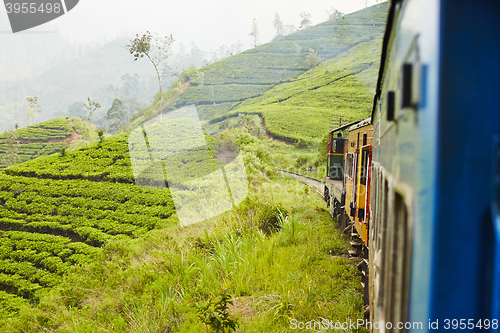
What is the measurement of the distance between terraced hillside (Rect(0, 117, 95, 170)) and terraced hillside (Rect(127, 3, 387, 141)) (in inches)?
729

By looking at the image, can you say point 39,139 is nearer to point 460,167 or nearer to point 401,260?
point 401,260

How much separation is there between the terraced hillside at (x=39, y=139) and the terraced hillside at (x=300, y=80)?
18529 millimetres

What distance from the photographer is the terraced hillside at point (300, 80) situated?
42.1m

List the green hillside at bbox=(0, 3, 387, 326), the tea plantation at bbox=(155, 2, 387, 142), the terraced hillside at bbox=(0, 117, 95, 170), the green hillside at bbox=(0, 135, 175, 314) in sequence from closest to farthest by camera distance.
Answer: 1. the green hillside at bbox=(0, 3, 387, 326)
2. the green hillside at bbox=(0, 135, 175, 314)
3. the terraced hillside at bbox=(0, 117, 95, 170)
4. the tea plantation at bbox=(155, 2, 387, 142)

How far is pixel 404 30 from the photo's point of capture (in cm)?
103

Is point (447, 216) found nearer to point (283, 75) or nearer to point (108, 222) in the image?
point (108, 222)

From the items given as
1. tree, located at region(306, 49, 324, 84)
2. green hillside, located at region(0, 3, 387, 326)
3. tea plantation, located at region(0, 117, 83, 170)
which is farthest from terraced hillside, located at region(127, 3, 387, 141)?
green hillside, located at region(0, 3, 387, 326)

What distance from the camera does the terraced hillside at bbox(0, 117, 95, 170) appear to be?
31672 millimetres

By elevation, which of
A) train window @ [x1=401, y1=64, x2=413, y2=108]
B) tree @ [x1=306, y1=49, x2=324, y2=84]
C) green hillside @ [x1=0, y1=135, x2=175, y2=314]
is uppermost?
tree @ [x1=306, y1=49, x2=324, y2=84]

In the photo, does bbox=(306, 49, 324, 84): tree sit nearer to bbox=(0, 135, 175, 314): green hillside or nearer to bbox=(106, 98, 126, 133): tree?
bbox=(106, 98, 126, 133): tree

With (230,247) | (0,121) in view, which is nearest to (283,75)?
(230,247)

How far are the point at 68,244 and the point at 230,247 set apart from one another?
8542 millimetres

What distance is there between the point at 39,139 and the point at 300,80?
43445 millimetres

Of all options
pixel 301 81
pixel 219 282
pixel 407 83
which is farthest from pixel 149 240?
pixel 301 81
